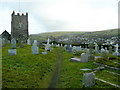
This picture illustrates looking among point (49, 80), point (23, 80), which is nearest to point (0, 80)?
point (23, 80)

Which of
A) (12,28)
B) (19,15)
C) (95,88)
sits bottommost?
(95,88)

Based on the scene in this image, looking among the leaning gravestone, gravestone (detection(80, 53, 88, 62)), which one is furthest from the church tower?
the leaning gravestone

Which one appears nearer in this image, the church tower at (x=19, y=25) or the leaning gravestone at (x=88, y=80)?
the leaning gravestone at (x=88, y=80)

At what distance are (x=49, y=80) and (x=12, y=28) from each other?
48.8 metres

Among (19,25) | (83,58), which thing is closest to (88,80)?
(83,58)

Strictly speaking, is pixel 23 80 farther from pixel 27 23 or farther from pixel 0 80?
pixel 27 23

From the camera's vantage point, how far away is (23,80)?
8.45m

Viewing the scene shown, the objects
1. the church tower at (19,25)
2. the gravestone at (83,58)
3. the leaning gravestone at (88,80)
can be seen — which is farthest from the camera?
the church tower at (19,25)

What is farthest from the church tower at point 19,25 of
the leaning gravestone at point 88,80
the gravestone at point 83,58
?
the leaning gravestone at point 88,80

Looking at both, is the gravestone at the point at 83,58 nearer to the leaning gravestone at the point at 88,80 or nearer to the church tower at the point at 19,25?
the leaning gravestone at the point at 88,80

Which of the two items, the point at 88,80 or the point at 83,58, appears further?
the point at 83,58

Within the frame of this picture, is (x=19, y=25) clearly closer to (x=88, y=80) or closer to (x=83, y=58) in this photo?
(x=83, y=58)

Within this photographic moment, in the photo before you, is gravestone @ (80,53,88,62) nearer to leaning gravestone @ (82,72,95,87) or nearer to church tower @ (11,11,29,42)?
leaning gravestone @ (82,72,95,87)

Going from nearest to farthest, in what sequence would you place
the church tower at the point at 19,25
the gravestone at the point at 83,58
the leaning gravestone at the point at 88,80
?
1. the leaning gravestone at the point at 88,80
2. the gravestone at the point at 83,58
3. the church tower at the point at 19,25
